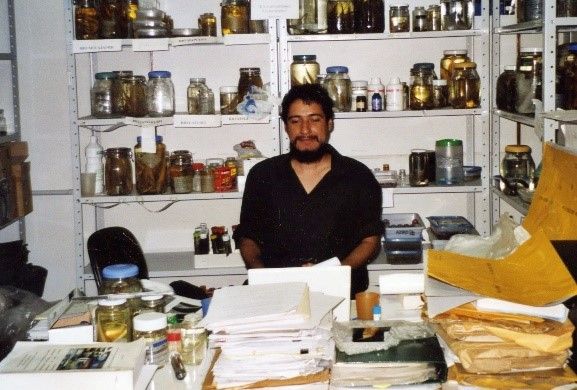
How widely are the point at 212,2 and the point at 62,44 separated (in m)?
0.78

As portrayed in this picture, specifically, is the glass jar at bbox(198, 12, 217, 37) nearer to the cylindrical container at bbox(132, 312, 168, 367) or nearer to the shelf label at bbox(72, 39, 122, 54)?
the shelf label at bbox(72, 39, 122, 54)

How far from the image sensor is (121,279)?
6.18 ft

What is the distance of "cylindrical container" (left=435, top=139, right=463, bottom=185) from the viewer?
343 cm

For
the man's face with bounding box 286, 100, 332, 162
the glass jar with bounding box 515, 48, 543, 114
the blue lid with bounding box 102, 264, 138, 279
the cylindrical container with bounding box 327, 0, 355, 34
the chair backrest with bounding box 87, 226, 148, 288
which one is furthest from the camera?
the cylindrical container with bounding box 327, 0, 355, 34

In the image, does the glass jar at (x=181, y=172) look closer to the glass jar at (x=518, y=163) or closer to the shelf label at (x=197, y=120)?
the shelf label at (x=197, y=120)

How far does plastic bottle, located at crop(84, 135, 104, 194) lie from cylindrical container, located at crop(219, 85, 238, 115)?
63cm

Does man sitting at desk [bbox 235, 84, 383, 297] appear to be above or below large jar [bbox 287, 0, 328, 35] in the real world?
below

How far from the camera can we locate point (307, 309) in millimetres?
1564

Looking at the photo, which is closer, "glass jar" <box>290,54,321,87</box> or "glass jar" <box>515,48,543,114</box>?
"glass jar" <box>515,48,543,114</box>

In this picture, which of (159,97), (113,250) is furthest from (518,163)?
(113,250)

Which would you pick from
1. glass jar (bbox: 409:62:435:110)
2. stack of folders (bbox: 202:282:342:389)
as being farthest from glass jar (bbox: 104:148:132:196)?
stack of folders (bbox: 202:282:342:389)

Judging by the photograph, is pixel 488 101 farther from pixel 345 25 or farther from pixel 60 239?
pixel 60 239

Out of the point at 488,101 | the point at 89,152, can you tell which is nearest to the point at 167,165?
the point at 89,152

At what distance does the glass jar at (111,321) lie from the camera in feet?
5.70
